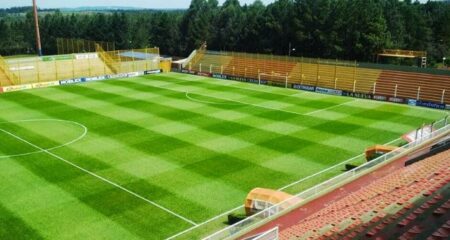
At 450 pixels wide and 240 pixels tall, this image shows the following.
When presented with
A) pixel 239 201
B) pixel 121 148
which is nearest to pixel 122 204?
pixel 239 201

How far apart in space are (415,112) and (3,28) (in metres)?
107

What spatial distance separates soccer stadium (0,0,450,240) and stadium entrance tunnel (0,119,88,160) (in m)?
0.14

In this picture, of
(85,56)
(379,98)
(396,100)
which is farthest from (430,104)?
(85,56)

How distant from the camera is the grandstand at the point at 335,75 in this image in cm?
3878

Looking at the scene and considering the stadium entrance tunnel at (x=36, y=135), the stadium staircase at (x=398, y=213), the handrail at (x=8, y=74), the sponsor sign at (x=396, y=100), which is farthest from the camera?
the handrail at (x=8, y=74)

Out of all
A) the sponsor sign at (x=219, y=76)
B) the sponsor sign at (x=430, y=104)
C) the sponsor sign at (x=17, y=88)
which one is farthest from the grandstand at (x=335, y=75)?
the sponsor sign at (x=17, y=88)

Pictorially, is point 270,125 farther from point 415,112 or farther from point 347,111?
point 415,112

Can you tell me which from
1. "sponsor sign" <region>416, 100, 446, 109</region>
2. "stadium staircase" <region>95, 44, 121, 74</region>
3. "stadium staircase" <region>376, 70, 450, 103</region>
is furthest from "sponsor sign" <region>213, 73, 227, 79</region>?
"sponsor sign" <region>416, 100, 446, 109</region>

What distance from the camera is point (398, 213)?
883 centimetres

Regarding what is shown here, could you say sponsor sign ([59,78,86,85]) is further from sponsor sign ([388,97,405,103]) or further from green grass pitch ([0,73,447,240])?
sponsor sign ([388,97,405,103])

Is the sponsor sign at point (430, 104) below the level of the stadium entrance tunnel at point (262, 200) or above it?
above

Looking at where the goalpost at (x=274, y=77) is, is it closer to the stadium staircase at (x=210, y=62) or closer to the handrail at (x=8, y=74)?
the stadium staircase at (x=210, y=62)

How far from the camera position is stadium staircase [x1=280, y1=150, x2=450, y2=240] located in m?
7.67

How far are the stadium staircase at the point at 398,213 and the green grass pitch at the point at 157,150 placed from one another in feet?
19.6
